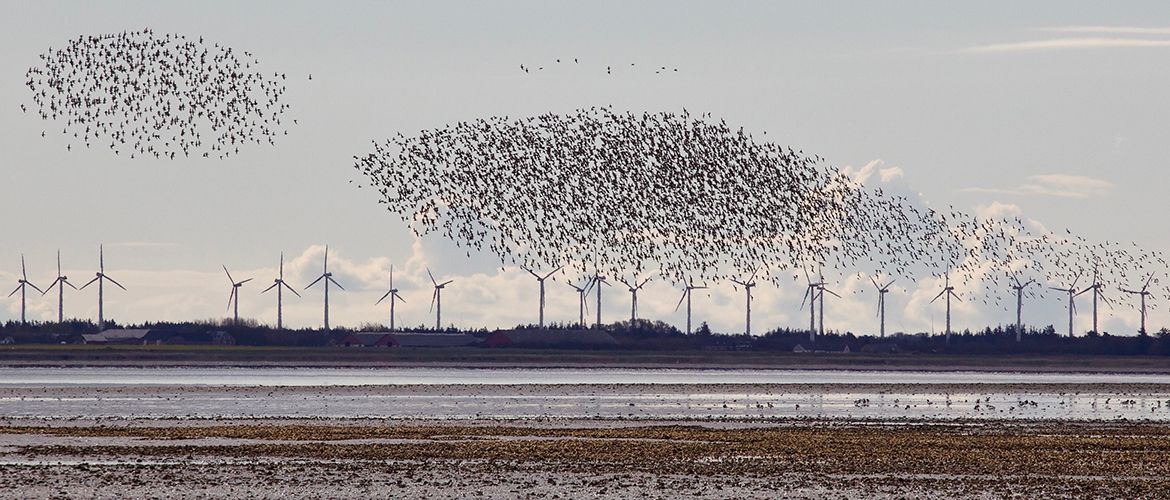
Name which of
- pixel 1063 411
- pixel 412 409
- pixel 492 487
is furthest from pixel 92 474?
pixel 1063 411

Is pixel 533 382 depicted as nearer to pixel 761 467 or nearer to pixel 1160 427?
pixel 1160 427

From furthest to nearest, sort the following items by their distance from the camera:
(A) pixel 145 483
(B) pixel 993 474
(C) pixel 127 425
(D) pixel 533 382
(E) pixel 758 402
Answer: (D) pixel 533 382
(E) pixel 758 402
(C) pixel 127 425
(B) pixel 993 474
(A) pixel 145 483

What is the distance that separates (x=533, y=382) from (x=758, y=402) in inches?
1319

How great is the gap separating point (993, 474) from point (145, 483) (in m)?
18.7

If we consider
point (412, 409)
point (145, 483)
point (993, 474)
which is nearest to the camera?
point (145, 483)

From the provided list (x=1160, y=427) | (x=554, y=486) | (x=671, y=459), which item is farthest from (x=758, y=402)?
(x=554, y=486)

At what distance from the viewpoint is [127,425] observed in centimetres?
6044

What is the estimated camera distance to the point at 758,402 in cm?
8412

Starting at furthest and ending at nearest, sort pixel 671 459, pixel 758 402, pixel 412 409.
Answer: pixel 758 402 → pixel 412 409 → pixel 671 459

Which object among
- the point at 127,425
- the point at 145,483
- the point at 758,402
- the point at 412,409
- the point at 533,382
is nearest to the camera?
the point at 145,483

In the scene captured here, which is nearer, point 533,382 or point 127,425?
point 127,425

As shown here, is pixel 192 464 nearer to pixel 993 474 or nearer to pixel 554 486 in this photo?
pixel 554 486

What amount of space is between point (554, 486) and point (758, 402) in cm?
4398

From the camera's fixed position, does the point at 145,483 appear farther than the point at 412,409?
No
